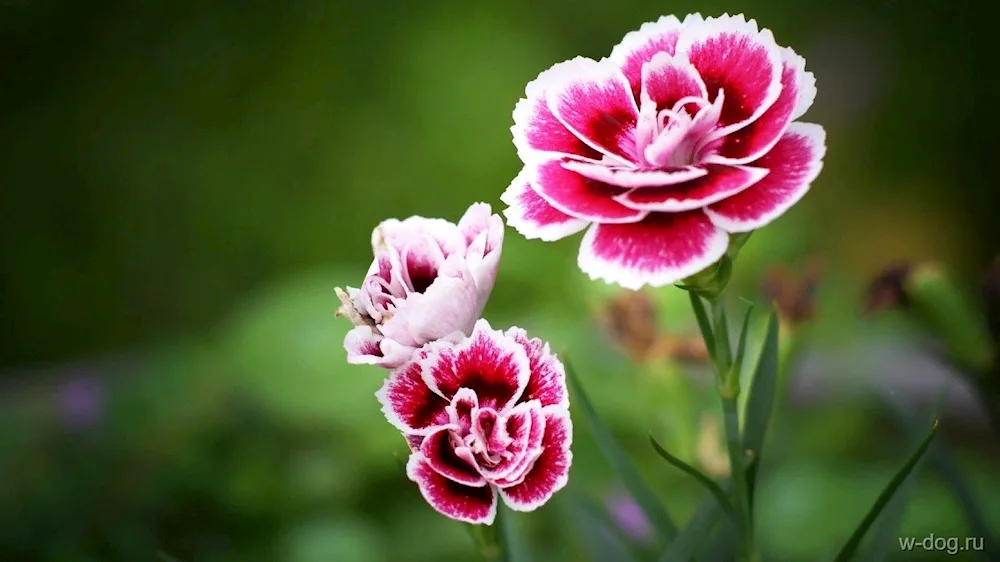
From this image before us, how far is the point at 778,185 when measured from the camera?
262 mm

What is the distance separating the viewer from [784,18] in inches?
44.3

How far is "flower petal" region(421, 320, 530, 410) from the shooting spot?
28 centimetres

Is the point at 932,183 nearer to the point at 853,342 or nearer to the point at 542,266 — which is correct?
the point at 853,342

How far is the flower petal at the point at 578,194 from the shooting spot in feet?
0.85

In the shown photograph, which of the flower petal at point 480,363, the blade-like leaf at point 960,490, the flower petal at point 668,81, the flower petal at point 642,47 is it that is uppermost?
the flower petal at point 642,47

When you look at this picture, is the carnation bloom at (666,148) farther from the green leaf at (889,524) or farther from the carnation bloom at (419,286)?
the green leaf at (889,524)

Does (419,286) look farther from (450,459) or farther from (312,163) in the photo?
(312,163)

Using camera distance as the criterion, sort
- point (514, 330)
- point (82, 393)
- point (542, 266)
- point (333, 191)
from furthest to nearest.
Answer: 1. point (333, 191)
2. point (542, 266)
3. point (82, 393)
4. point (514, 330)

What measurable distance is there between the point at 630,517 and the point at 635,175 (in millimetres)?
417

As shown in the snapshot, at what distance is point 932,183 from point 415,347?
99 centimetres

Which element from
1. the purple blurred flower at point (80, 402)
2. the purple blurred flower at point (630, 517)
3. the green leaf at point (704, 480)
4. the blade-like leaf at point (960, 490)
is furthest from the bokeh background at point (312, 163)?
the green leaf at point (704, 480)

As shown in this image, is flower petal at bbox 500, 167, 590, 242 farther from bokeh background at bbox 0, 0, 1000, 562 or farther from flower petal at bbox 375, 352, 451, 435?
bokeh background at bbox 0, 0, 1000, 562

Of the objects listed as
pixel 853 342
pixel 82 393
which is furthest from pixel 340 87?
pixel 853 342

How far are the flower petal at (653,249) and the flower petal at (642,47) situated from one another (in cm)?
6
